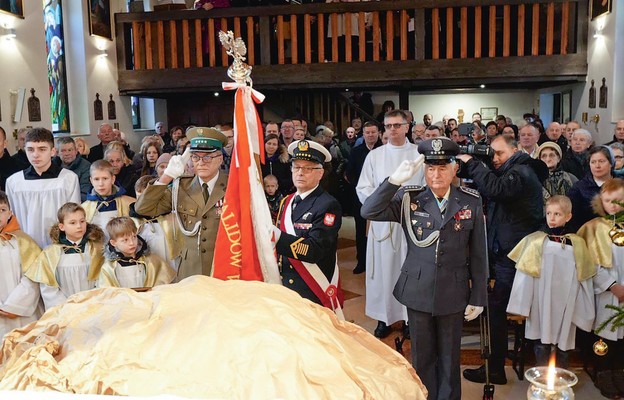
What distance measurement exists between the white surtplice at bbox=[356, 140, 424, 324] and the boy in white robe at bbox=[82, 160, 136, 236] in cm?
196

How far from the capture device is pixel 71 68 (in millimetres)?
9852

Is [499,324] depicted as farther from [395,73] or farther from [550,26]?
[550,26]

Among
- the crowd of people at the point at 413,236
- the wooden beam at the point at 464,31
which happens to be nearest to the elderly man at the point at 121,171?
the crowd of people at the point at 413,236

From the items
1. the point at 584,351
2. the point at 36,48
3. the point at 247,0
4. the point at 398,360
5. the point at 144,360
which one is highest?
the point at 247,0

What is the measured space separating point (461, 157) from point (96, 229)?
7.66ft

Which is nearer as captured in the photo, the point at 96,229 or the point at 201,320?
the point at 201,320

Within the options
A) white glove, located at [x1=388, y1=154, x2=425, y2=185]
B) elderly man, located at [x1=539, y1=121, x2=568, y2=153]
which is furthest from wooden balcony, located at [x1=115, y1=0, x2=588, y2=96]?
white glove, located at [x1=388, y1=154, x2=425, y2=185]

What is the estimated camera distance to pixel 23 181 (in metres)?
4.64

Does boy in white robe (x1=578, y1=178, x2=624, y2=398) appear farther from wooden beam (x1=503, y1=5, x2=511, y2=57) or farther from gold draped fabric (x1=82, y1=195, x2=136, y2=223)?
wooden beam (x1=503, y1=5, x2=511, y2=57)

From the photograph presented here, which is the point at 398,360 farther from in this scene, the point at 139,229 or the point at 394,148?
the point at 394,148

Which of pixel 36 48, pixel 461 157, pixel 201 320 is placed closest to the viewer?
pixel 201 320

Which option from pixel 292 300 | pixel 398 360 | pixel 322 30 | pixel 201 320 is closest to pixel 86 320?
pixel 201 320

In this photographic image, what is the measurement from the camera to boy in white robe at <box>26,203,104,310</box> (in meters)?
4.09

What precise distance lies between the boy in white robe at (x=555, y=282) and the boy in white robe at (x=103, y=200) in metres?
2.62
